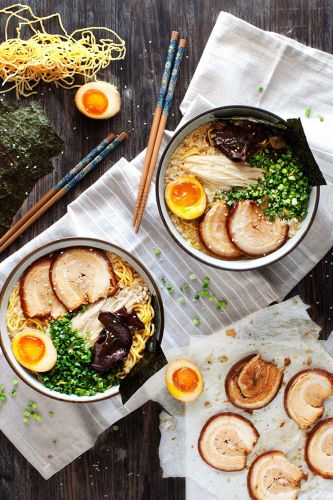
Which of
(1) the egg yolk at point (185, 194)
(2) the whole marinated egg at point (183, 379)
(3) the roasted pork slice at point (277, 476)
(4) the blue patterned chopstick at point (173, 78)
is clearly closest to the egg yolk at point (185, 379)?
(2) the whole marinated egg at point (183, 379)

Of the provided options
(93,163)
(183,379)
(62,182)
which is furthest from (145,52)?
(183,379)

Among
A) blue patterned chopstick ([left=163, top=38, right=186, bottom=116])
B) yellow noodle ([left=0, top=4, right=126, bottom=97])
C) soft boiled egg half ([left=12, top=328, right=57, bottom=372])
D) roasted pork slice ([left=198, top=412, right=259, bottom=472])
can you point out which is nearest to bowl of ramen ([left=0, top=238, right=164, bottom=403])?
soft boiled egg half ([left=12, top=328, right=57, bottom=372])

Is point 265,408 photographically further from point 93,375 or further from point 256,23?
point 256,23

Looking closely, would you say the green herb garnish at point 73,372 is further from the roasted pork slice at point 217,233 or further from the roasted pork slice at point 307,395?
the roasted pork slice at point 307,395

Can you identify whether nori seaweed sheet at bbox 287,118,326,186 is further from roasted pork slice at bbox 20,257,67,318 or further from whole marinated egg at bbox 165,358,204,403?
roasted pork slice at bbox 20,257,67,318

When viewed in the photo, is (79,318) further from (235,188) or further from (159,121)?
(159,121)

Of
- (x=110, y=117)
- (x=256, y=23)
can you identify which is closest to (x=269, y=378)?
(x=110, y=117)
